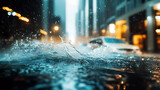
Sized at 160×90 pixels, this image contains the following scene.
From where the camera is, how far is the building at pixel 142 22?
1630 cm

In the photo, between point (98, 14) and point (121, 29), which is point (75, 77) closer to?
point (98, 14)

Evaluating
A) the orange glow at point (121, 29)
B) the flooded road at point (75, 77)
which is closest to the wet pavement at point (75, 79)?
the flooded road at point (75, 77)

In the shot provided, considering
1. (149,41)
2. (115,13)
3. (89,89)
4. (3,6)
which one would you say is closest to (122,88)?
(89,89)

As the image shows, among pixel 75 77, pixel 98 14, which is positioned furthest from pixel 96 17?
pixel 75 77

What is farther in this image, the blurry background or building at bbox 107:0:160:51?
building at bbox 107:0:160:51

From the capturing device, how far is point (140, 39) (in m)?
19.8

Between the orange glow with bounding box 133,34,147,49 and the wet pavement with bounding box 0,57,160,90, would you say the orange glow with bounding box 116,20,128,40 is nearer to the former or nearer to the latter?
the orange glow with bounding box 133,34,147,49

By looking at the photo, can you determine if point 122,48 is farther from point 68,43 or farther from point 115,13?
point 115,13

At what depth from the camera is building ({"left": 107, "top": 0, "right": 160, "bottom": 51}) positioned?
16.3 meters

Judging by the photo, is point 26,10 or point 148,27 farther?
point 148,27

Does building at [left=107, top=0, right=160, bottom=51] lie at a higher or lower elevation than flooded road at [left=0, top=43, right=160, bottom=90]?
higher

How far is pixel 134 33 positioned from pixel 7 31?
18.1 meters

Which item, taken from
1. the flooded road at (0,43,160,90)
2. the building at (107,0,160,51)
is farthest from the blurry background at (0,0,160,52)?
the flooded road at (0,43,160,90)

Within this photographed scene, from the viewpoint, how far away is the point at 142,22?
747 inches
